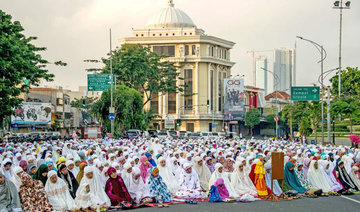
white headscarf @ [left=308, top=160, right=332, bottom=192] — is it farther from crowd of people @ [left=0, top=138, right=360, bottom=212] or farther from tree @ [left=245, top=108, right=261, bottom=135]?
tree @ [left=245, top=108, right=261, bottom=135]

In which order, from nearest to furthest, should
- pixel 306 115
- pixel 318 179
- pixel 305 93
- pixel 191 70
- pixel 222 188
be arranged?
pixel 222 188, pixel 318 179, pixel 305 93, pixel 306 115, pixel 191 70

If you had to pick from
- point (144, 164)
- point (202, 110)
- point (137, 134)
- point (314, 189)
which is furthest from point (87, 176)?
point (202, 110)

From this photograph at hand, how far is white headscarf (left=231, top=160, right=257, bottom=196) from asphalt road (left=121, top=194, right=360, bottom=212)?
0.61 meters

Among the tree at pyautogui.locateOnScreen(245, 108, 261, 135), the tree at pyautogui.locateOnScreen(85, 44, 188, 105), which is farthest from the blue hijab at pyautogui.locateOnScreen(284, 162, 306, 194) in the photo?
the tree at pyautogui.locateOnScreen(245, 108, 261, 135)

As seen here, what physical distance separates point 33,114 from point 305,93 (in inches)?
1212

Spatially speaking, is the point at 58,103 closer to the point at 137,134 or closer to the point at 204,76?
the point at 204,76

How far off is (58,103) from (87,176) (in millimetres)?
72795

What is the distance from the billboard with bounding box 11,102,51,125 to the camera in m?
59.9

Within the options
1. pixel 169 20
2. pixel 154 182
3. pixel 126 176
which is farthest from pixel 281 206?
pixel 169 20

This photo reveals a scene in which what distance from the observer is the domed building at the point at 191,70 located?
3300 inches

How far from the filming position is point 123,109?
5041 centimetres

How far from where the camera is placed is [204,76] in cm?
8625

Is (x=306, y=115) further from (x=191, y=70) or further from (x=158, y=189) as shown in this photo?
(x=158, y=189)

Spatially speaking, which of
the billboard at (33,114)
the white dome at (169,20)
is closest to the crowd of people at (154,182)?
the billboard at (33,114)
